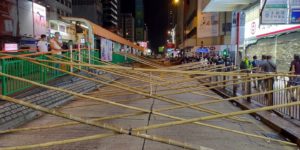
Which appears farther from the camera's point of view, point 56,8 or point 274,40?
point 56,8

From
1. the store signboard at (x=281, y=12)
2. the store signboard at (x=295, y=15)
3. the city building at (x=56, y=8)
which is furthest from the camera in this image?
the city building at (x=56, y=8)

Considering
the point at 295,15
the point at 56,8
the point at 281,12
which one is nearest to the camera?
the point at 295,15

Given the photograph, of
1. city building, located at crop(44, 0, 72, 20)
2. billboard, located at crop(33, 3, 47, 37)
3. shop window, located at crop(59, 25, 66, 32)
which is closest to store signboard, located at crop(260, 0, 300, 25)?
billboard, located at crop(33, 3, 47, 37)

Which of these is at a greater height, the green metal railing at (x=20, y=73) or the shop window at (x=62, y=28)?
the shop window at (x=62, y=28)

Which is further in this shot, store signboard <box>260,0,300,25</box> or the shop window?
the shop window

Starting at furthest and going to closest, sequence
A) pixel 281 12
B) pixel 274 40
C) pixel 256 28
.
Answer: pixel 256 28 → pixel 274 40 → pixel 281 12

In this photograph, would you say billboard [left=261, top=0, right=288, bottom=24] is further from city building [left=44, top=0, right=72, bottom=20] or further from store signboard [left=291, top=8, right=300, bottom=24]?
city building [left=44, top=0, right=72, bottom=20]

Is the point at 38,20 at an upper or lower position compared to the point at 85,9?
lower

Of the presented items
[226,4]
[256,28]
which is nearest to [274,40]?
[256,28]

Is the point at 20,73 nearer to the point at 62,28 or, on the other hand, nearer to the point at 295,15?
the point at 295,15

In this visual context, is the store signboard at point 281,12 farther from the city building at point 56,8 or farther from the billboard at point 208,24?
the city building at point 56,8

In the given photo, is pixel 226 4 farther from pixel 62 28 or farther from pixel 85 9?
pixel 85 9

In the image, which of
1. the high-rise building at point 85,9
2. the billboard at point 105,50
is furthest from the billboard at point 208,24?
the high-rise building at point 85,9

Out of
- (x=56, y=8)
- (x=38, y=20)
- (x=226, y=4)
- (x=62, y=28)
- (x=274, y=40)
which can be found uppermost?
(x=56, y=8)
